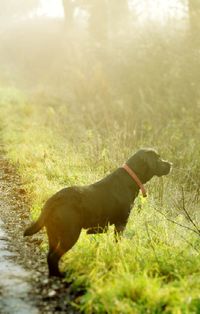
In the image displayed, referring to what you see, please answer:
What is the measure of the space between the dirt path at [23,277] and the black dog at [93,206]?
0.29m

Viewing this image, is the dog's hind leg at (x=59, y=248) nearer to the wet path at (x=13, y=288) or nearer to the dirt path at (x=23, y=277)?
the dirt path at (x=23, y=277)

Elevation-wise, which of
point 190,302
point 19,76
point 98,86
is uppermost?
point 190,302

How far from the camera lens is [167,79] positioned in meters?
20.2

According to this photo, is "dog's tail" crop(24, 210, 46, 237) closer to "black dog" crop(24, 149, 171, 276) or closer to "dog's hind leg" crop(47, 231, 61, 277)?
"black dog" crop(24, 149, 171, 276)

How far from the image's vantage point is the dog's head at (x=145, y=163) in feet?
22.2

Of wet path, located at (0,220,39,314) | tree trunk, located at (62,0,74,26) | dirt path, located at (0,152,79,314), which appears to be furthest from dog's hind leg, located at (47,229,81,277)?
tree trunk, located at (62,0,74,26)

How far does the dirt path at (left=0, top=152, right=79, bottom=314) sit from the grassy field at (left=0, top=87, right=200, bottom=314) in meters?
0.21

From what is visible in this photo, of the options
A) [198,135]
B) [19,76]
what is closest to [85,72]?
[19,76]

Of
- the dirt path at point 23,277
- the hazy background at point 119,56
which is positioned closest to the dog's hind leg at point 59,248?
the dirt path at point 23,277

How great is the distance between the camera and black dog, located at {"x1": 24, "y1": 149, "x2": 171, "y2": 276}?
5527mm

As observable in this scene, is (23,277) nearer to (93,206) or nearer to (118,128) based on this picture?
(93,206)

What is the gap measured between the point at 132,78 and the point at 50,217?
17031 mm

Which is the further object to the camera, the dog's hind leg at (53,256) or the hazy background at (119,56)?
the hazy background at (119,56)

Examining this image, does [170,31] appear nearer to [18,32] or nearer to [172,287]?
[172,287]
